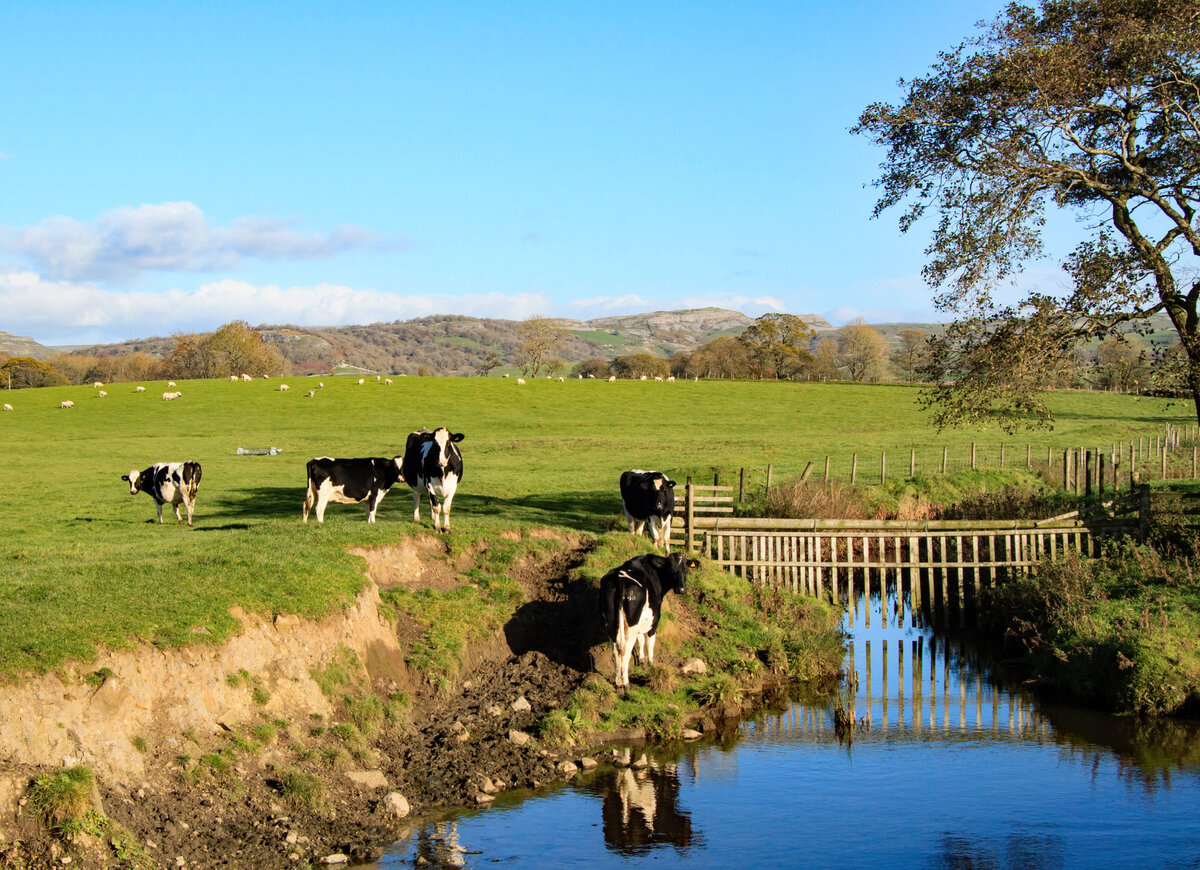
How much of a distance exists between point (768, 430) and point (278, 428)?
28.2 metres

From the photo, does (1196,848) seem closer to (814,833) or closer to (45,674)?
(814,833)

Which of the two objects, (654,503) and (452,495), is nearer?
(654,503)

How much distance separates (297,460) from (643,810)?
1363 inches

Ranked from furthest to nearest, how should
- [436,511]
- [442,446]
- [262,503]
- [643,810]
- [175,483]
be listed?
[262,503] → [175,483] → [442,446] → [436,511] → [643,810]

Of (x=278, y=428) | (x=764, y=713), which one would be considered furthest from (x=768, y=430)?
(x=764, y=713)

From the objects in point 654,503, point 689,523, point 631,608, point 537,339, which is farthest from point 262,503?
point 537,339

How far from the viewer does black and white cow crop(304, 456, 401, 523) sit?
2186 centimetres

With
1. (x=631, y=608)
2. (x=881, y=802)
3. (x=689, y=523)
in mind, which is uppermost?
(x=689, y=523)

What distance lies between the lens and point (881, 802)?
12031mm

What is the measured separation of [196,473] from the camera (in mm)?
25266

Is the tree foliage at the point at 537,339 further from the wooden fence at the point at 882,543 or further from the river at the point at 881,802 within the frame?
the river at the point at 881,802

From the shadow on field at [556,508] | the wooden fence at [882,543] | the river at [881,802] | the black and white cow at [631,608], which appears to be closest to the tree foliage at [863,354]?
the shadow on field at [556,508]

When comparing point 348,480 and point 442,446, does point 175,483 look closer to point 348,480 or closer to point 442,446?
point 348,480

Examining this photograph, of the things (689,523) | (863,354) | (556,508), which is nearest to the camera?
(689,523)
